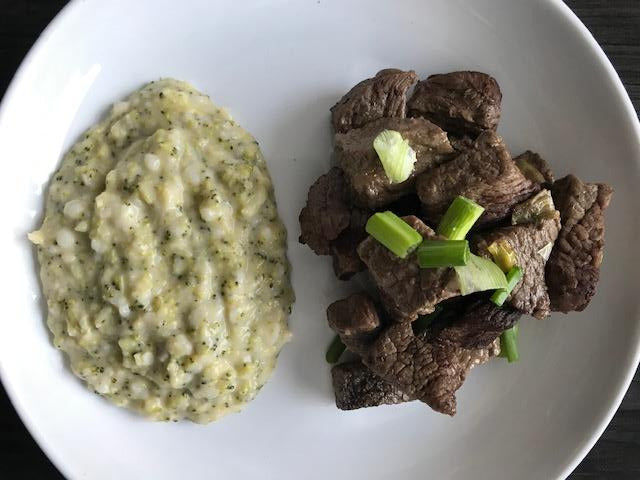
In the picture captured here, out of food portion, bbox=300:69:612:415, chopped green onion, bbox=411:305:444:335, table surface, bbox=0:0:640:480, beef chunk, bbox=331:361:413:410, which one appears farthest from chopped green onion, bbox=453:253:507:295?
table surface, bbox=0:0:640:480

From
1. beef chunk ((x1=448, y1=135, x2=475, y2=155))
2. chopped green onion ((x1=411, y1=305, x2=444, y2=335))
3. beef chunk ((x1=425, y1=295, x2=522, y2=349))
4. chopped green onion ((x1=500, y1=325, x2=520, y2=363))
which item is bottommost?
chopped green onion ((x1=500, y1=325, x2=520, y2=363))

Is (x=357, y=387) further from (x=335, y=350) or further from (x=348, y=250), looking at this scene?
(x=348, y=250)

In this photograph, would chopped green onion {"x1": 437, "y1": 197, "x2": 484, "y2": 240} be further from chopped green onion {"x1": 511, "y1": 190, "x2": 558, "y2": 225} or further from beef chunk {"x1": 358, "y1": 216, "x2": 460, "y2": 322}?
chopped green onion {"x1": 511, "y1": 190, "x2": 558, "y2": 225}

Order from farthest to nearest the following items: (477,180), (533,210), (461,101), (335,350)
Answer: (335,350)
(461,101)
(533,210)
(477,180)

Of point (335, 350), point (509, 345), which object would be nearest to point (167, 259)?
point (335, 350)

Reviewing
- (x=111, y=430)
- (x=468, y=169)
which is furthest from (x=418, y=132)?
(x=111, y=430)

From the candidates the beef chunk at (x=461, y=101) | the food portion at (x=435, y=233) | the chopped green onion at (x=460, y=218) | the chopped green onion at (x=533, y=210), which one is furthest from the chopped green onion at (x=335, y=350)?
the beef chunk at (x=461, y=101)
